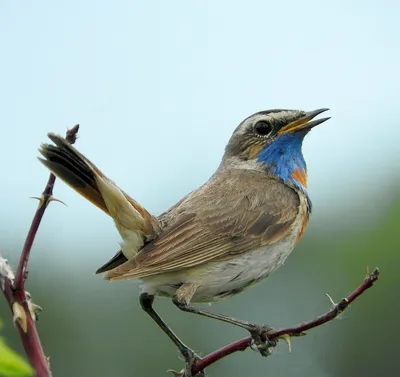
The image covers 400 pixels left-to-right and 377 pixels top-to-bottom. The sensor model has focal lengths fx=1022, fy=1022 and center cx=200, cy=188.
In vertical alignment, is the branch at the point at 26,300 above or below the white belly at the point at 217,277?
above

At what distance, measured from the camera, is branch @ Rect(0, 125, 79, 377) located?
336 centimetres

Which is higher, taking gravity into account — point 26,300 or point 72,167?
point 72,167

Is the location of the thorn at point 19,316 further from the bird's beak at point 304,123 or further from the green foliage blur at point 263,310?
the green foliage blur at point 263,310

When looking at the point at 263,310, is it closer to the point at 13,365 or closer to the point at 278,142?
the point at 278,142

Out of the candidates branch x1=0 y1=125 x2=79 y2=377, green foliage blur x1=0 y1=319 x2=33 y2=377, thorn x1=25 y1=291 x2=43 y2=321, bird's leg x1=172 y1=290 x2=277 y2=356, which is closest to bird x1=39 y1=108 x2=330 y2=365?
bird's leg x1=172 y1=290 x2=277 y2=356

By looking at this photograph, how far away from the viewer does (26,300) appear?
362 cm

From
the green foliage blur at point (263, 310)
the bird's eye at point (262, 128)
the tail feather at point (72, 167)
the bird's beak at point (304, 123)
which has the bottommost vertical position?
the green foliage blur at point (263, 310)

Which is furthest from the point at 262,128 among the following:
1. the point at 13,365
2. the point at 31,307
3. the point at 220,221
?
the point at 13,365

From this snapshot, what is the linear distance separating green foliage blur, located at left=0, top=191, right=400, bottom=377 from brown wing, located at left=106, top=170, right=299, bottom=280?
37.2 ft

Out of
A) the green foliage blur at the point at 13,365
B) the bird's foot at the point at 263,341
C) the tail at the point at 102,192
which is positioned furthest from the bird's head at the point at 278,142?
the green foliage blur at the point at 13,365

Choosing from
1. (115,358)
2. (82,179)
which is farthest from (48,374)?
(115,358)

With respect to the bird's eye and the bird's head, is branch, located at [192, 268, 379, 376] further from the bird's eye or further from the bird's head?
the bird's eye

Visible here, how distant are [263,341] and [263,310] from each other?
14.8 metres

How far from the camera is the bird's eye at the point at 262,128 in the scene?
791 cm
